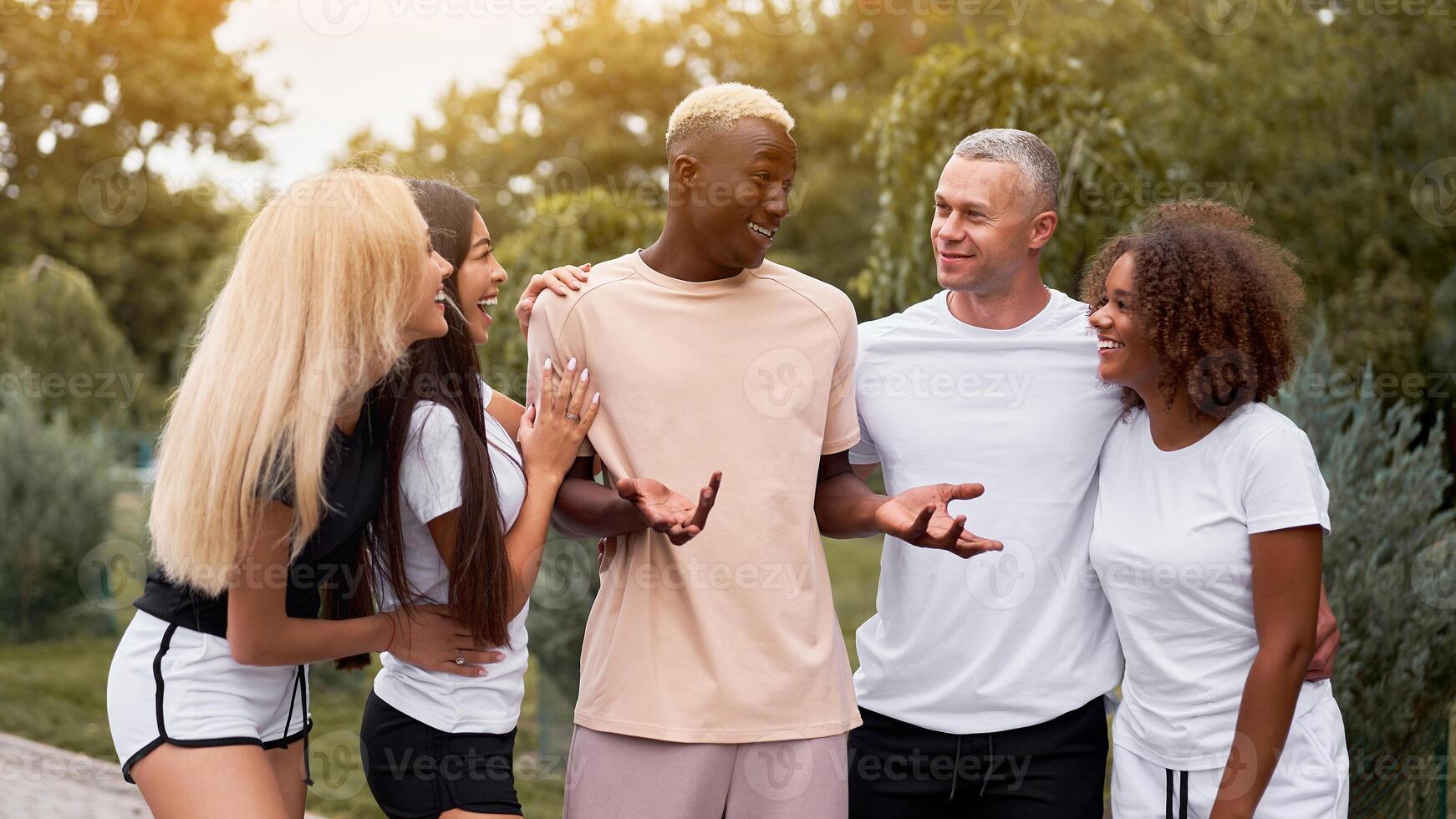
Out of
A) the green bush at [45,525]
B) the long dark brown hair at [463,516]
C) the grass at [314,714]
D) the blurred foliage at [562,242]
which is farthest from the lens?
the green bush at [45,525]

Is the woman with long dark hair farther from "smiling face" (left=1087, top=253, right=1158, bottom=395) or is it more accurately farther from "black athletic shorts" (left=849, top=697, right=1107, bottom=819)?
"smiling face" (left=1087, top=253, right=1158, bottom=395)

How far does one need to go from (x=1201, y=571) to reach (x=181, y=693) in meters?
2.06

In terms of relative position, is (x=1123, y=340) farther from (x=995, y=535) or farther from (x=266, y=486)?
(x=266, y=486)

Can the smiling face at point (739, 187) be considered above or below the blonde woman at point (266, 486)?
above

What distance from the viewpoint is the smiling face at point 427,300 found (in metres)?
2.61

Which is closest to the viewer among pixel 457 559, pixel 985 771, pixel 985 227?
pixel 457 559

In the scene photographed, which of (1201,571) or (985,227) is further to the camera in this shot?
(985,227)

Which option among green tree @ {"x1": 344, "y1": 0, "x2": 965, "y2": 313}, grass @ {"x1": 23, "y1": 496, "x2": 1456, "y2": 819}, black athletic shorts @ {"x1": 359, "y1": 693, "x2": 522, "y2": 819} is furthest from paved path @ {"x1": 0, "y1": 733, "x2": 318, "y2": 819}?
green tree @ {"x1": 344, "y1": 0, "x2": 965, "y2": 313}

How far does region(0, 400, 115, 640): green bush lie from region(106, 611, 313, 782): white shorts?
368 inches

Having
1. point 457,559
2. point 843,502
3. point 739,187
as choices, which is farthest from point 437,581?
point 739,187

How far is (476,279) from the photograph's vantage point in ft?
9.61

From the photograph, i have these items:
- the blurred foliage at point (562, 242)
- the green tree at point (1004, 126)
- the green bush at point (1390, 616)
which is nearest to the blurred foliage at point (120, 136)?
the blurred foliage at point (562, 242)

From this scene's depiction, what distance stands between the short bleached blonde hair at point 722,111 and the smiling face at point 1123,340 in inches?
33.3

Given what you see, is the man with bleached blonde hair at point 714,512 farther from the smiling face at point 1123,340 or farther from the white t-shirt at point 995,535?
the smiling face at point 1123,340
